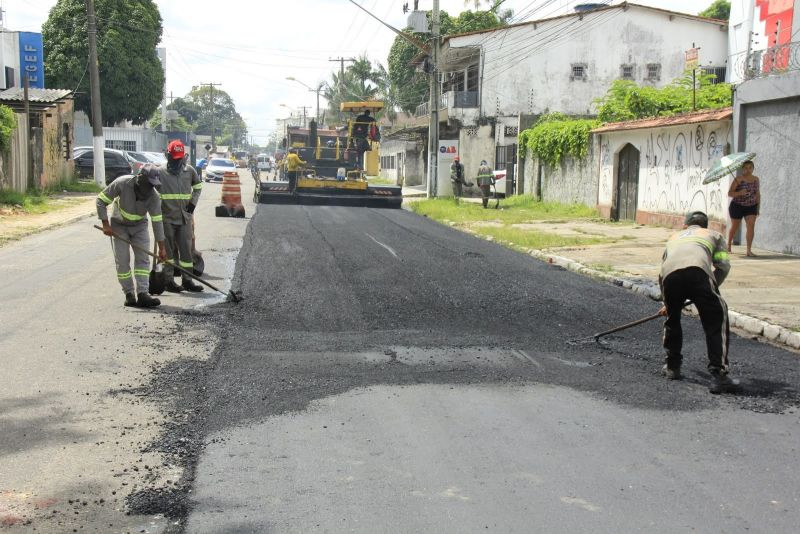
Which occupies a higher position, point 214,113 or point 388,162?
point 214,113

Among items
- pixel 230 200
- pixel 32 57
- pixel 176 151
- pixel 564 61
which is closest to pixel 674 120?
pixel 230 200

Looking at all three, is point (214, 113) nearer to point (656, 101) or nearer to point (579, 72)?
point (579, 72)

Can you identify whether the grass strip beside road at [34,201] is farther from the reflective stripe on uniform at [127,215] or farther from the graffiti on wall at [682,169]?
the graffiti on wall at [682,169]

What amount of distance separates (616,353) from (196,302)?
4.77 m

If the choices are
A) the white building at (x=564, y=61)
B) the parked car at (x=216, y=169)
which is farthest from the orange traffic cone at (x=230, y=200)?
the parked car at (x=216, y=169)

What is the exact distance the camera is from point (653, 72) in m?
39.7

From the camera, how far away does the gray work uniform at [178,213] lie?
1039 centimetres

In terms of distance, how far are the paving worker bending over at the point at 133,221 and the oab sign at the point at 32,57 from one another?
3545 cm

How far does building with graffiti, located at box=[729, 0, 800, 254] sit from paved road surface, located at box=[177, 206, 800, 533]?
5.86 m

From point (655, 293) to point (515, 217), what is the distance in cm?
1346

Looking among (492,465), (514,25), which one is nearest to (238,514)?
(492,465)

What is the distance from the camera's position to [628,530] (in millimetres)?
3932

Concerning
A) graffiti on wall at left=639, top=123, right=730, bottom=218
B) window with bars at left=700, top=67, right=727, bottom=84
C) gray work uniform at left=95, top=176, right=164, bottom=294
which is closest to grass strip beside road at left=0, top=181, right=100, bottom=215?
gray work uniform at left=95, top=176, right=164, bottom=294

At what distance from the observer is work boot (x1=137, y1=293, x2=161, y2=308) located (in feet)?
30.5
